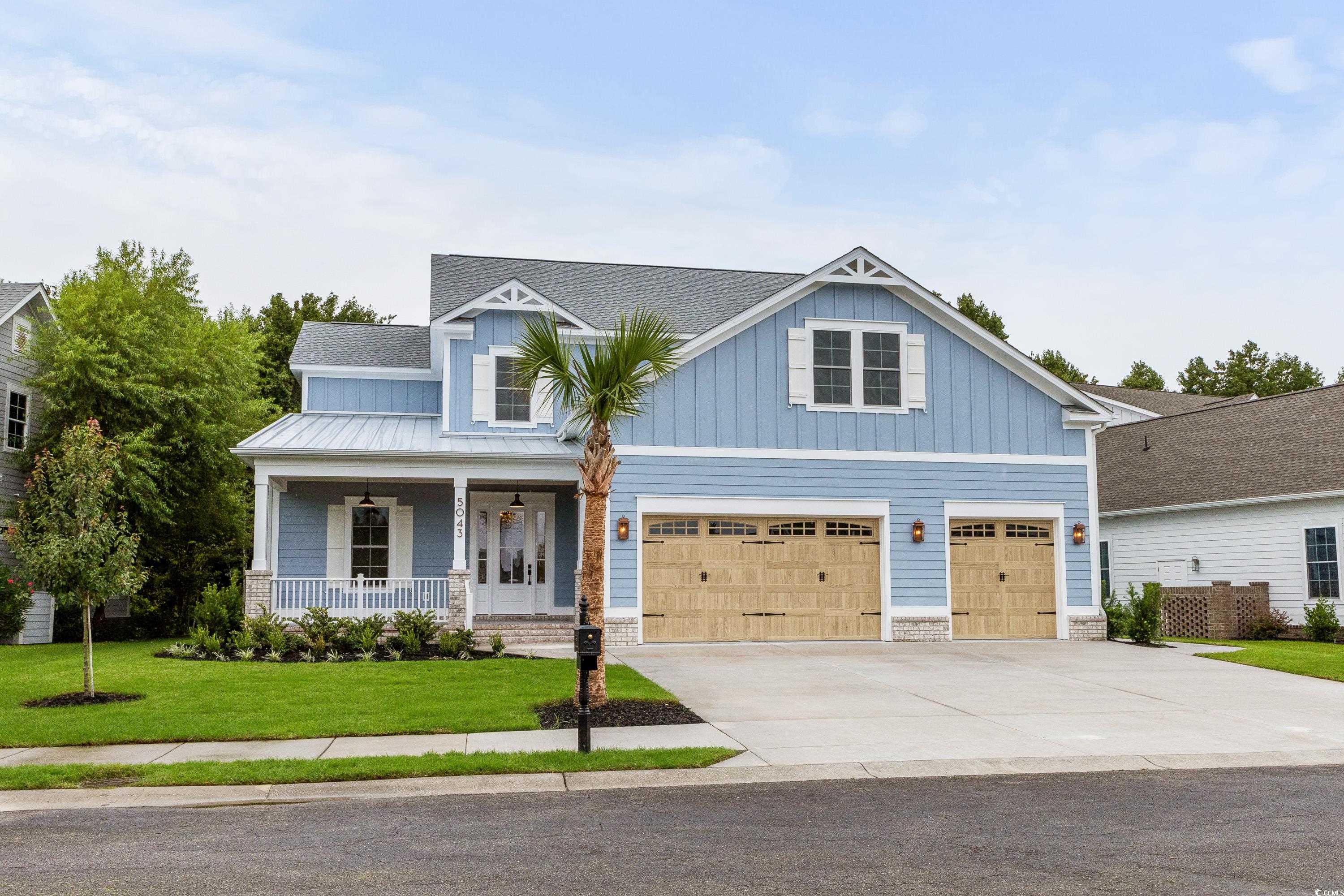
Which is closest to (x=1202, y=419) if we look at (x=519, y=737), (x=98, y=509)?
(x=519, y=737)

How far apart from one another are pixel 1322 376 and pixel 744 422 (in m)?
42.9

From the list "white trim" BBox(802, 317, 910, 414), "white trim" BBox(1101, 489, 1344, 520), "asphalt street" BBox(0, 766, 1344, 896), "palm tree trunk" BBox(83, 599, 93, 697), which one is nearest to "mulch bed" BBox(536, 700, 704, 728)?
"asphalt street" BBox(0, 766, 1344, 896)

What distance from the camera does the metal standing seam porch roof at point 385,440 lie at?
17.9 m

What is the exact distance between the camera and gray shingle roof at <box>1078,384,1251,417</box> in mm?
34219

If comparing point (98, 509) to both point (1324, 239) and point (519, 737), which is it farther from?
point (1324, 239)

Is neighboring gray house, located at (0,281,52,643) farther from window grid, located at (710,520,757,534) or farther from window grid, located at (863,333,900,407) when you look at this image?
window grid, located at (863,333,900,407)

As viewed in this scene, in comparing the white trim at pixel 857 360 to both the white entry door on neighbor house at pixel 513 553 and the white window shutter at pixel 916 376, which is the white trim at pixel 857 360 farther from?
the white entry door on neighbor house at pixel 513 553

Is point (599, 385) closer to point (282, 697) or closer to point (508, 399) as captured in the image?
point (282, 697)

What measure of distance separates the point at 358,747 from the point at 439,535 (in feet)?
40.2

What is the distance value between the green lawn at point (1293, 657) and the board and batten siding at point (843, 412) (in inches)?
182

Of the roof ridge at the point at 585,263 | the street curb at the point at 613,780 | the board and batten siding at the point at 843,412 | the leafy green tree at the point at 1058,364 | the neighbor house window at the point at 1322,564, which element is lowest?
the street curb at the point at 613,780

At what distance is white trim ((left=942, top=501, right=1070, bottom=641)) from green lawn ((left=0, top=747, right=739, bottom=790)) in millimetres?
11569

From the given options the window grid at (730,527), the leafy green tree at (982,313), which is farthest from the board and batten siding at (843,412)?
the leafy green tree at (982,313)

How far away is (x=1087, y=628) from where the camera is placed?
760 inches
